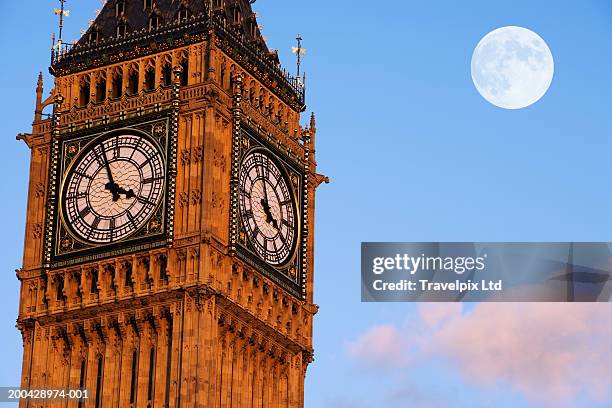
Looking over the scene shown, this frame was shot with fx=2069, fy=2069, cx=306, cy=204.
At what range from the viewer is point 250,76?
82125mm

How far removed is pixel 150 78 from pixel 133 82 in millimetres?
835

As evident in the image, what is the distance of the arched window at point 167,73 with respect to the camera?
79.9 meters

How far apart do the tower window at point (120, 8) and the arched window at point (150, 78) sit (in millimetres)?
3596

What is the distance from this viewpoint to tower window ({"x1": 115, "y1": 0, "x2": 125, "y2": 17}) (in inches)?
3275

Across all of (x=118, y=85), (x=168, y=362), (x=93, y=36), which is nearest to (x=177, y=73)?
→ (x=118, y=85)

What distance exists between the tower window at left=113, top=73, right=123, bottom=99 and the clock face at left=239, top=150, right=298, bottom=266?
5.94m

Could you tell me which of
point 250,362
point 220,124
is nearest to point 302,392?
point 250,362

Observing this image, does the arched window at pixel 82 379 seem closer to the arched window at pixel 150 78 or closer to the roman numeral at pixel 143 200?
the roman numeral at pixel 143 200

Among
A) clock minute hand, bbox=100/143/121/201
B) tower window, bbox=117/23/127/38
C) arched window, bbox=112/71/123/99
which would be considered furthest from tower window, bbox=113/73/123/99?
clock minute hand, bbox=100/143/121/201

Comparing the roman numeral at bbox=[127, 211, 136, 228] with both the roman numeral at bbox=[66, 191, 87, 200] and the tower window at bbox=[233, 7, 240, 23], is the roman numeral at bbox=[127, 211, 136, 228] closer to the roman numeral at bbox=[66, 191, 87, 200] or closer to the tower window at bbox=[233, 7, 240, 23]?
the roman numeral at bbox=[66, 191, 87, 200]

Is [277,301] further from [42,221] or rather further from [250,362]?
[42,221]

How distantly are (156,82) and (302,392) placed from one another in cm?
1332

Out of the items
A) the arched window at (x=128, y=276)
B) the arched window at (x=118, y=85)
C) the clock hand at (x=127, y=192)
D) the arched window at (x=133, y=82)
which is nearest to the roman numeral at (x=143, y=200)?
the clock hand at (x=127, y=192)

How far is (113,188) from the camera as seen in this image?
7794 cm
